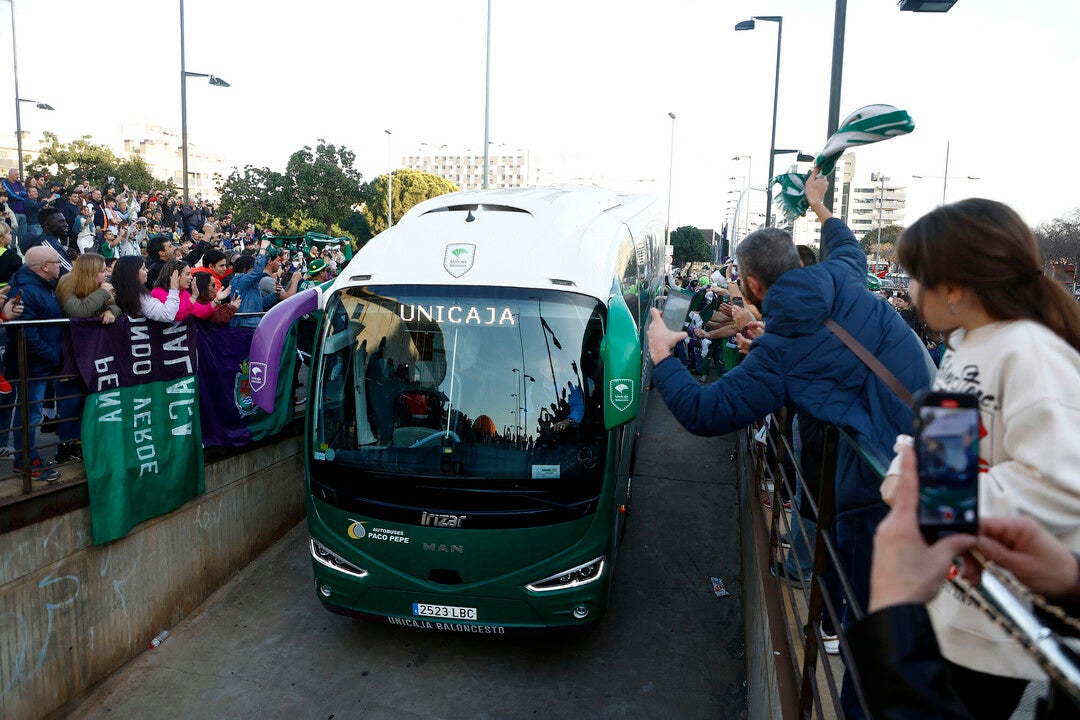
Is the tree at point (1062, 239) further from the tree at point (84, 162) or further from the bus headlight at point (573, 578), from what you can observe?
the tree at point (84, 162)

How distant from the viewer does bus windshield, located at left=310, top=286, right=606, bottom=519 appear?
5.35 m

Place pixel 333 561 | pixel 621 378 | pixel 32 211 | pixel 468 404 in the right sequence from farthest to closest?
pixel 32 211, pixel 333 561, pixel 468 404, pixel 621 378

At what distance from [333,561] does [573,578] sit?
6.10 feet

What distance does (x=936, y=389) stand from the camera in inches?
66.7

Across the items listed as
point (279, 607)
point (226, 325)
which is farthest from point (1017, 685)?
point (226, 325)

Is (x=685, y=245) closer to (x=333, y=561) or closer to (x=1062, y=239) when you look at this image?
(x=1062, y=239)

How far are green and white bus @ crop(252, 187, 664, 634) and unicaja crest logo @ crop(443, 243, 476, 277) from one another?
0.04ft

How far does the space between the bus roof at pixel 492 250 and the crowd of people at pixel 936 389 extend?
2488 millimetres

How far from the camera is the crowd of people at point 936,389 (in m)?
1.07

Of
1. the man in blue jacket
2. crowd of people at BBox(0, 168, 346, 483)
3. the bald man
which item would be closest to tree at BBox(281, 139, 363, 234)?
crowd of people at BBox(0, 168, 346, 483)

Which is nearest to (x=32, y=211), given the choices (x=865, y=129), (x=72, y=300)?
(x=72, y=300)

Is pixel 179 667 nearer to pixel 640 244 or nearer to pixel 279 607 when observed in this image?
pixel 279 607

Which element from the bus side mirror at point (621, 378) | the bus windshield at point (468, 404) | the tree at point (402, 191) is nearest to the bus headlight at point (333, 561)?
the bus windshield at point (468, 404)

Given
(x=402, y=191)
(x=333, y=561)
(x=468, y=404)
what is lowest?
(x=333, y=561)
